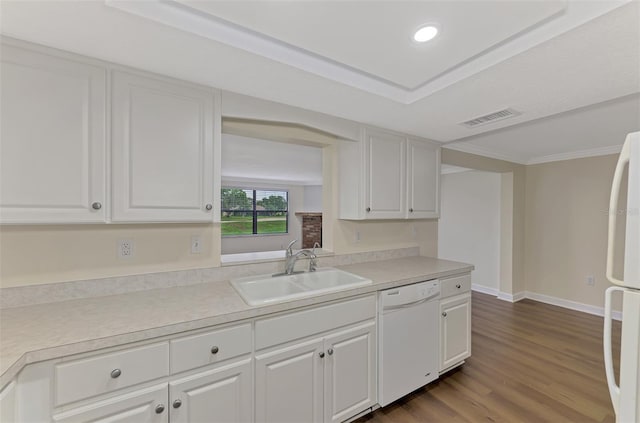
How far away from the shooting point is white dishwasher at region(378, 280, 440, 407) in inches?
74.0

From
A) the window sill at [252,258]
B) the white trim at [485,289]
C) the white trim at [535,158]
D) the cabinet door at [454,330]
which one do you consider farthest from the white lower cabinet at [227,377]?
the white trim at [485,289]

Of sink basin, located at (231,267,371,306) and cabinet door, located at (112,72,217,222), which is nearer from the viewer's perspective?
cabinet door, located at (112,72,217,222)

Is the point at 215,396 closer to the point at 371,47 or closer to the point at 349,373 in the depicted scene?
the point at 349,373

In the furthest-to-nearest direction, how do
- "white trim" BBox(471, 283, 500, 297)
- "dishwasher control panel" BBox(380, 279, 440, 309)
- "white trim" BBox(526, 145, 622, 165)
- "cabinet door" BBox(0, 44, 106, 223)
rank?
"white trim" BBox(471, 283, 500, 297) → "white trim" BBox(526, 145, 622, 165) → "dishwasher control panel" BBox(380, 279, 440, 309) → "cabinet door" BBox(0, 44, 106, 223)

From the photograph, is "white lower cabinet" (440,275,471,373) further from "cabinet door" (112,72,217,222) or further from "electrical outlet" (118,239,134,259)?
"electrical outlet" (118,239,134,259)

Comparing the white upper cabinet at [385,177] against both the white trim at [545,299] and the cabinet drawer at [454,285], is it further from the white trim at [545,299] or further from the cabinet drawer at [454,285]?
the white trim at [545,299]

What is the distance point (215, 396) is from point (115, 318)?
23.2 inches

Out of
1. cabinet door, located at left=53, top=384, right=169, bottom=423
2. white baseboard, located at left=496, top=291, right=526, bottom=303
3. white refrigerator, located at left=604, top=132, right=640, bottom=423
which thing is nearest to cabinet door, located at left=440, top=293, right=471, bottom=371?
white refrigerator, located at left=604, top=132, right=640, bottom=423

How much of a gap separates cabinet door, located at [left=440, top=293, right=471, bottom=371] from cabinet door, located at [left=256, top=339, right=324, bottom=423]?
1177mm

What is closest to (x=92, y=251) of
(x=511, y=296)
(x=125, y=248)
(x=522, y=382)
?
(x=125, y=248)

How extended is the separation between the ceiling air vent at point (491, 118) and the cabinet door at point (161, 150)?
202cm

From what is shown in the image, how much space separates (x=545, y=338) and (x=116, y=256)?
4.15 meters

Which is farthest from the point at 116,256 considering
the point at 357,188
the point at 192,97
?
the point at 357,188

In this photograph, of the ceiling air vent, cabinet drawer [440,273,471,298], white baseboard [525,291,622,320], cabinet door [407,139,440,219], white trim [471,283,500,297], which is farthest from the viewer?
white trim [471,283,500,297]
